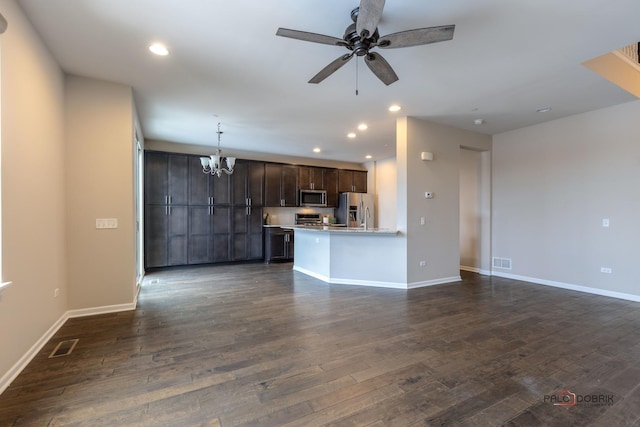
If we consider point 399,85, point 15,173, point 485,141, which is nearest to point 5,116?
point 15,173

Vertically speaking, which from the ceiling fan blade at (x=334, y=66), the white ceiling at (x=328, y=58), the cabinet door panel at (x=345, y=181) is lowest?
the cabinet door panel at (x=345, y=181)

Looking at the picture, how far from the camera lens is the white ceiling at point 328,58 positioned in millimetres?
2238

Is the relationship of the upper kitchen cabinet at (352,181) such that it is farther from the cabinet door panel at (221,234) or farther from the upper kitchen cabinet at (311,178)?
the cabinet door panel at (221,234)

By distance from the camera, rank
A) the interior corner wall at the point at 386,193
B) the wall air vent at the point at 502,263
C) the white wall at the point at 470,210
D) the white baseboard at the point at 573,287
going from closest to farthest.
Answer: the white baseboard at the point at 573,287 → the wall air vent at the point at 502,263 → the white wall at the point at 470,210 → the interior corner wall at the point at 386,193

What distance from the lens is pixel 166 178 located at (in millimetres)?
6297

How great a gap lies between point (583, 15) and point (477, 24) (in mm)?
795

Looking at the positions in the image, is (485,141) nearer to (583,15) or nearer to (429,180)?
(429,180)

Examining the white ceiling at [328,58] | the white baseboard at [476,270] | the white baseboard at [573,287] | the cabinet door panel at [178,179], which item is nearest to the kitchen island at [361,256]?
the white ceiling at [328,58]

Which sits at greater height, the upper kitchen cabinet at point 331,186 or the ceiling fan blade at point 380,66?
the ceiling fan blade at point 380,66

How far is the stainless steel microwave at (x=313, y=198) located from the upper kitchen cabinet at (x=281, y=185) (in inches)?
8.4

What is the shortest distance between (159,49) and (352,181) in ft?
21.2

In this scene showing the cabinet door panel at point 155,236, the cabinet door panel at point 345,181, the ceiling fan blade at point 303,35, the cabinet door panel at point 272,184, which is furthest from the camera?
the cabinet door panel at point 345,181

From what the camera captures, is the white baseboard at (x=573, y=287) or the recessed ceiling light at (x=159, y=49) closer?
the recessed ceiling light at (x=159, y=49)

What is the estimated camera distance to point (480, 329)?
302cm
